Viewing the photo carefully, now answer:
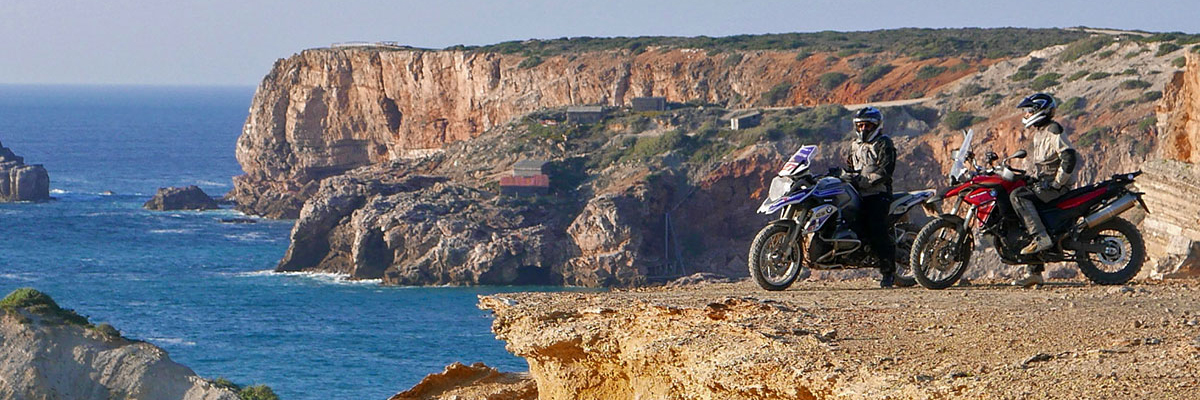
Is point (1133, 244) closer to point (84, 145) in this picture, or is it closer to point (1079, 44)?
point (1079, 44)

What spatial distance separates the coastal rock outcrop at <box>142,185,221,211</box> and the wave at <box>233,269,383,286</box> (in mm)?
28908

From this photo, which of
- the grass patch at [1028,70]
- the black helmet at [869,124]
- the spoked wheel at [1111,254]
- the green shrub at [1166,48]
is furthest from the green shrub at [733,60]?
the spoked wheel at [1111,254]

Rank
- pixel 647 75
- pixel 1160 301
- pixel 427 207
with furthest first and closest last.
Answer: pixel 647 75 → pixel 427 207 → pixel 1160 301

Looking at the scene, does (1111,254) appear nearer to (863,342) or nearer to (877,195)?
(877,195)

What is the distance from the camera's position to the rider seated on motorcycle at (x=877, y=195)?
37.5 feet

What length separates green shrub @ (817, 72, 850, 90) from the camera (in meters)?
79.0

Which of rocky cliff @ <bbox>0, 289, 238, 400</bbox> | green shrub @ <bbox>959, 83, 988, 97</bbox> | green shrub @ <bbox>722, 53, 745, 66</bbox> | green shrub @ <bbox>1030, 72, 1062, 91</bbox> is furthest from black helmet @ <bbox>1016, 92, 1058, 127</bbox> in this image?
green shrub @ <bbox>722, 53, 745, 66</bbox>

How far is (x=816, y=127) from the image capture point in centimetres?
6950

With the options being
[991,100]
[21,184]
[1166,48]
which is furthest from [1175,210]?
[21,184]

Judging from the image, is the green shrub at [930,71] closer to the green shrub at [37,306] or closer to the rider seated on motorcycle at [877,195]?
the green shrub at [37,306]

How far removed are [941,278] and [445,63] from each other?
3148 inches

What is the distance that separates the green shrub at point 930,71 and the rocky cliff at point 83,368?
54.2 metres

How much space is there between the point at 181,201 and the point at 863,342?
3695 inches

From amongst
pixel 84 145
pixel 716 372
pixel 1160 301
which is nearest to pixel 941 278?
pixel 1160 301
